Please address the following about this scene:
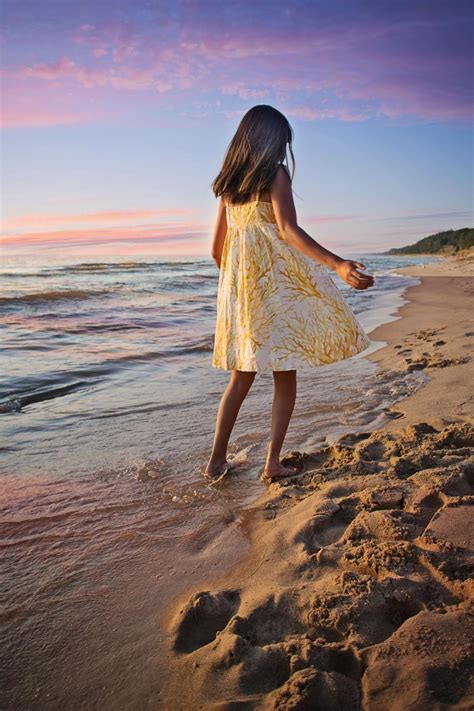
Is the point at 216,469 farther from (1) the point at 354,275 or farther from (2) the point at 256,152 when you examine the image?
(2) the point at 256,152

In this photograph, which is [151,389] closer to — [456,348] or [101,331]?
[456,348]

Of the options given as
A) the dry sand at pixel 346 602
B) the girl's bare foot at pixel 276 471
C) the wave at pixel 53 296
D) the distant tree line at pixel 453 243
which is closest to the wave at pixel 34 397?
the girl's bare foot at pixel 276 471

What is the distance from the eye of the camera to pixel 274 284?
2.65 metres

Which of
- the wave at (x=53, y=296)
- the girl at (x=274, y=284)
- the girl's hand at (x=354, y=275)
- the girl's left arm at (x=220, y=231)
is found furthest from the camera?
the wave at (x=53, y=296)

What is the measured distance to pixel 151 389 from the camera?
4.94 metres

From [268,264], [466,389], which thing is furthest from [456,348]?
[268,264]

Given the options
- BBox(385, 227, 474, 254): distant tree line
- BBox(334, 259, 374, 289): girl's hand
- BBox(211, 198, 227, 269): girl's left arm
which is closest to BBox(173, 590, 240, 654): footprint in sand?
BBox(334, 259, 374, 289): girl's hand

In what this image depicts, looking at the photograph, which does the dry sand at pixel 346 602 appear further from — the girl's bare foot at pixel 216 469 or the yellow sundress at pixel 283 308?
the yellow sundress at pixel 283 308

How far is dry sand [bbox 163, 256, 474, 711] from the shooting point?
129 centimetres

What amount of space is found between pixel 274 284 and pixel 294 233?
0.90 feet

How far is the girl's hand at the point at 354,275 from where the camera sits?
2324 millimetres

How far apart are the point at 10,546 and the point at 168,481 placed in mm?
868

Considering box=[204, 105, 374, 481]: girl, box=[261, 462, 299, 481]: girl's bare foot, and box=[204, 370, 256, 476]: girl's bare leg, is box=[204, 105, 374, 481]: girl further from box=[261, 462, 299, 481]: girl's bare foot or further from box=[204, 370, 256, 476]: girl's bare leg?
box=[204, 370, 256, 476]: girl's bare leg

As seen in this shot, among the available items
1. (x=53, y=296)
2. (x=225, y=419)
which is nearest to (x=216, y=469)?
(x=225, y=419)
